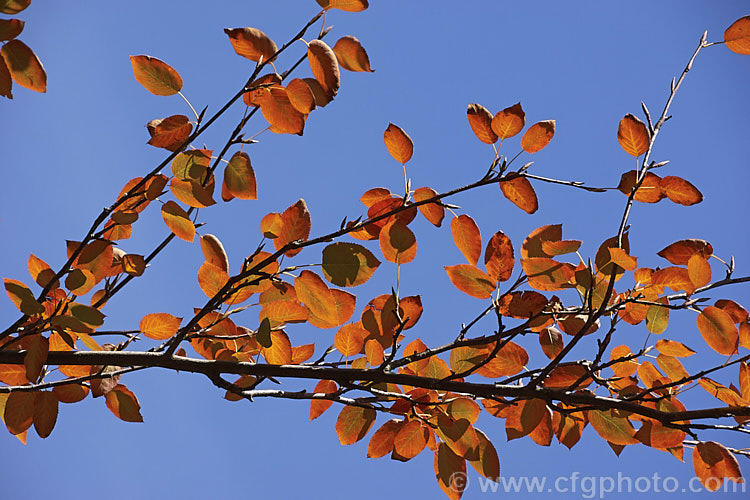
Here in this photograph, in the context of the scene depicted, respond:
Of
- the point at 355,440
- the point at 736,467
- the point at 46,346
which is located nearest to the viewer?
the point at 46,346

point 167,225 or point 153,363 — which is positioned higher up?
point 167,225

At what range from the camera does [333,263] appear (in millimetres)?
778

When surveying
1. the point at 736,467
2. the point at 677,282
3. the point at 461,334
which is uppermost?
the point at 677,282

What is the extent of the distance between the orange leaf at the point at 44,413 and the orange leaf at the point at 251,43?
547 millimetres

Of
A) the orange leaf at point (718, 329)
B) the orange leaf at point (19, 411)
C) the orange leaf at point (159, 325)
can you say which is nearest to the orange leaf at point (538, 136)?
the orange leaf at point (718, 329)

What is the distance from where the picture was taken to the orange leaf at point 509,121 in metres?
0.85

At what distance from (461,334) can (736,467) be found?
43 centimetres

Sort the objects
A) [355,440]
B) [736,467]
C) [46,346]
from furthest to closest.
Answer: [355,440] < [736,467] < [46,346]

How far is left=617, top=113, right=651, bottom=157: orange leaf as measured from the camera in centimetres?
85

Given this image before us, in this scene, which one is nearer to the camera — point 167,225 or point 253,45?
point 253,45

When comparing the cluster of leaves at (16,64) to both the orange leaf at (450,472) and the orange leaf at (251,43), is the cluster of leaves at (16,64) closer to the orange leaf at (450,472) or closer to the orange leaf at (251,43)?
the orange leaf at (251,43)

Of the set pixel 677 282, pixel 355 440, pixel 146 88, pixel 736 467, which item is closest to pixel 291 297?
pixel 355 440

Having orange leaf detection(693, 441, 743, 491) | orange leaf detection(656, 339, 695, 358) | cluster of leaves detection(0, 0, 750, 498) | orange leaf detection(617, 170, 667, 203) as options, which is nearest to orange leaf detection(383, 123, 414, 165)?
cluster of leaves detection(0, 0, 750, 498)

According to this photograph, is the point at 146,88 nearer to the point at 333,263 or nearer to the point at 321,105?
the point at 321,105
